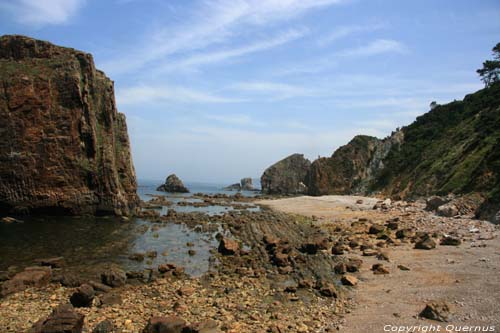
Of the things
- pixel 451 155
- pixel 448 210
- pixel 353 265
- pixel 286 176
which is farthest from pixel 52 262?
pixel 286 176

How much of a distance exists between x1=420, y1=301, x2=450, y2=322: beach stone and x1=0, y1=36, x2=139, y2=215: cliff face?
36.5 metres

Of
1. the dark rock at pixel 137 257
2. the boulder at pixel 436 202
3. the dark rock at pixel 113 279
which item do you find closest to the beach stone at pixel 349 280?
the dark rock at pixel 113 279

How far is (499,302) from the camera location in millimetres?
10375

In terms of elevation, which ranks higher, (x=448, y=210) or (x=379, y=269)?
(x=448, y=210)

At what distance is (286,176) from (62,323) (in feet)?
372

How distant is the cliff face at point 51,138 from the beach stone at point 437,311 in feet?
120

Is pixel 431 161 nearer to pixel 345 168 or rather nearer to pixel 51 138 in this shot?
pixel 345 168

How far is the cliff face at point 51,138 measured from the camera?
118 ft

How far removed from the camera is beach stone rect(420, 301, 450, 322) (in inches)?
390

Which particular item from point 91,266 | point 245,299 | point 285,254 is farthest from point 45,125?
point 245,299

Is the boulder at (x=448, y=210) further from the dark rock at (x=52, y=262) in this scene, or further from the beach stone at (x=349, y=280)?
the dark rock at (x=52, y=262)

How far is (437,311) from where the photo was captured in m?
10.0

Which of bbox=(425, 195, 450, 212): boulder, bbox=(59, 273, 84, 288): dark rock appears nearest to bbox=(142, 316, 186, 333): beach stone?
bbox=(59, 273, 84, 288): dark rock

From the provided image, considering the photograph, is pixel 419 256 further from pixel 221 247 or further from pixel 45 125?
pixel 45 125
